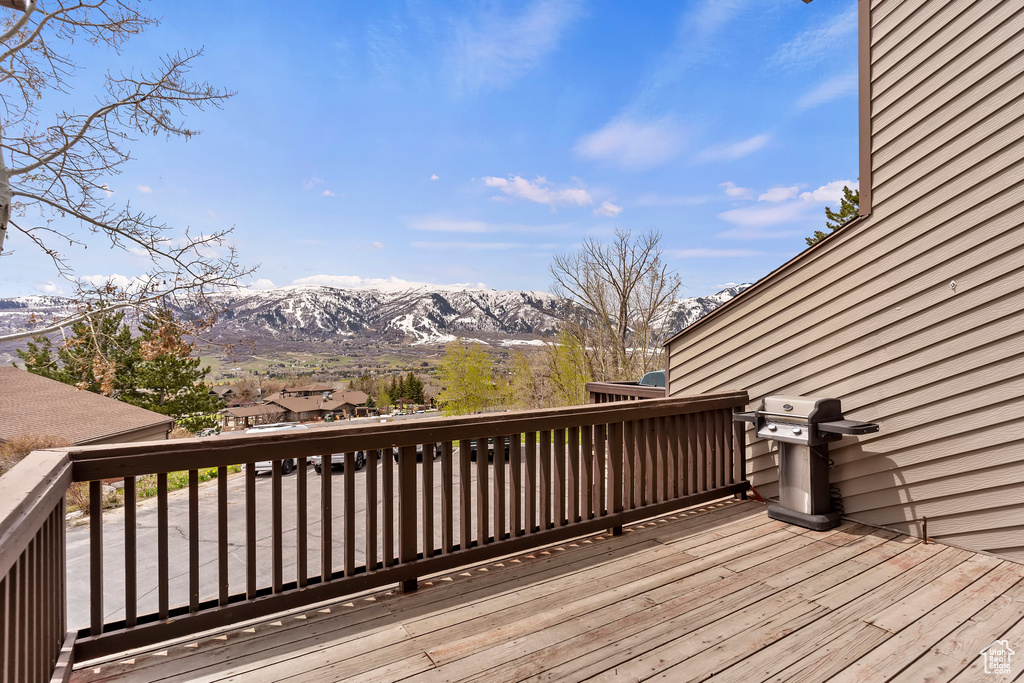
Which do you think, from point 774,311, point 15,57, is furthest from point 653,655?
point 15,57

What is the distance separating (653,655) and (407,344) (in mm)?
138974

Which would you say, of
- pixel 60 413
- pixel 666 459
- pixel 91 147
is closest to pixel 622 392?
pixel 666 459

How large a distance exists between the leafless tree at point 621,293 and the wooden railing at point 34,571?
692 inches

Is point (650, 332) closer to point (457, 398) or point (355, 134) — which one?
point (457, 398)

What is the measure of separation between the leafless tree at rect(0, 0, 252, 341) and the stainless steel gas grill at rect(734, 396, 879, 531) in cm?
701

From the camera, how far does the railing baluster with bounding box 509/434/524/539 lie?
8.56 feet

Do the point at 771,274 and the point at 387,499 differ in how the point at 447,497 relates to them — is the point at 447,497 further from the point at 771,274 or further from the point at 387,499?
the point at 771,274

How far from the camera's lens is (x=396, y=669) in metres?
1.71

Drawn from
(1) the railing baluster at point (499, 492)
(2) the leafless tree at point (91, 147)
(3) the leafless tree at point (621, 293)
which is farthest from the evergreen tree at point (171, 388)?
(1) the railing baluster at point (499, 492)

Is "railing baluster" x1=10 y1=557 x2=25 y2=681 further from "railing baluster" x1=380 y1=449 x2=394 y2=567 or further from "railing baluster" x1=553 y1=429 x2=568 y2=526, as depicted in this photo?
"railing baluster" x1=553 y1=429 x2=568 y2=526

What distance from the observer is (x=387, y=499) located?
230cm

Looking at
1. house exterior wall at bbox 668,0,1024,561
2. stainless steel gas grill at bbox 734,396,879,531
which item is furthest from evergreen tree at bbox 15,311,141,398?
house exterior wall at bbox 668,0,1024,561

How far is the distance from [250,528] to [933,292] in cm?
376

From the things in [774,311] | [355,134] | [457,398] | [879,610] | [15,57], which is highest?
[355,134]
